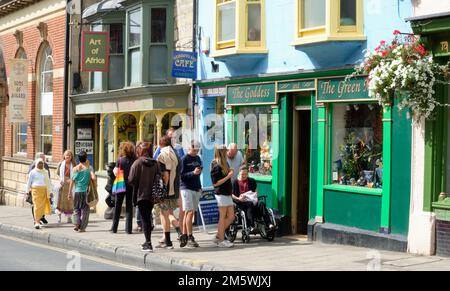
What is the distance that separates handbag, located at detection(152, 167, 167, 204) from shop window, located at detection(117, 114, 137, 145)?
25.6 feet

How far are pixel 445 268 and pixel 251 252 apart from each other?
3405 millimetres

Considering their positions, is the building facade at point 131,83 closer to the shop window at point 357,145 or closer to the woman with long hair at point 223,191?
the woman with long hair at point 223,191

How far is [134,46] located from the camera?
1864 centimetres

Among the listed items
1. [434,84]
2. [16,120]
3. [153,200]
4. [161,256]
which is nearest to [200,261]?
Answer: [161,256]

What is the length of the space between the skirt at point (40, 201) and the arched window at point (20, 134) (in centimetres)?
970

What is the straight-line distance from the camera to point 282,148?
46.8ft

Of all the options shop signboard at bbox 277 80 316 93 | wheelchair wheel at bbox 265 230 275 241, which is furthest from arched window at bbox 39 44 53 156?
wheelchair wheel at bbox 265 230 275 241

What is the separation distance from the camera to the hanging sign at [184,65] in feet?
52.7

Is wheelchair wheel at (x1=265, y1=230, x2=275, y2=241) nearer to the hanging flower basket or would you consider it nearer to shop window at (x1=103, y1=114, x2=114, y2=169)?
the hanging flower basket

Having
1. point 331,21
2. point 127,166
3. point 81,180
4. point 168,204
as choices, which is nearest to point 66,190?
point 81,180

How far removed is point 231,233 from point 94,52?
8.25m

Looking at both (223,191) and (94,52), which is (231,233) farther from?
(94,52)

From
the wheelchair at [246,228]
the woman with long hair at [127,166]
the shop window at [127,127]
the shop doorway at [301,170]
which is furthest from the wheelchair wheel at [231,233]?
the shop window at [127,127]
